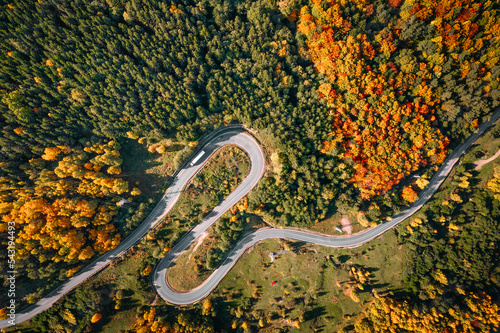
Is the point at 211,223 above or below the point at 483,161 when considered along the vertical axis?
below

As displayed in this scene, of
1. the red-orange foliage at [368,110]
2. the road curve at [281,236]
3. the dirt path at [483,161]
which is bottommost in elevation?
the road curve at [281,236]

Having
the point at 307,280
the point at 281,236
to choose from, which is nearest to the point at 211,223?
the point at 281,236

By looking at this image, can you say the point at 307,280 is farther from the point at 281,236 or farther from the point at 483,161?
the point at 483,161

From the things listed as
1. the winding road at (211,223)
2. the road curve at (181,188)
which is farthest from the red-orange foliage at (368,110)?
the road curve at (181,188)

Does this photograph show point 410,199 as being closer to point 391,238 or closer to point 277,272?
point 391,238

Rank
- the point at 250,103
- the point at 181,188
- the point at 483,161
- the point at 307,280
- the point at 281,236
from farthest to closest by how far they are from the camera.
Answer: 1. the point at 483,161
2. the point at 281,236
3. the point at 307,280
4. the point at 181,188
5. the point at 250,103

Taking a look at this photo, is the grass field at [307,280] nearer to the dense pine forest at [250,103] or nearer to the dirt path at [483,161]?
the dense pine forest at [250,103]

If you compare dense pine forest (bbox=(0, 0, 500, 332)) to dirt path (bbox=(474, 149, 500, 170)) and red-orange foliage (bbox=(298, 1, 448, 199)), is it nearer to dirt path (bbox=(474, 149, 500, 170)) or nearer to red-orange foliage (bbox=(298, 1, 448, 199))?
red-orange foliage (bbox=(298, 1, 448, 199))
